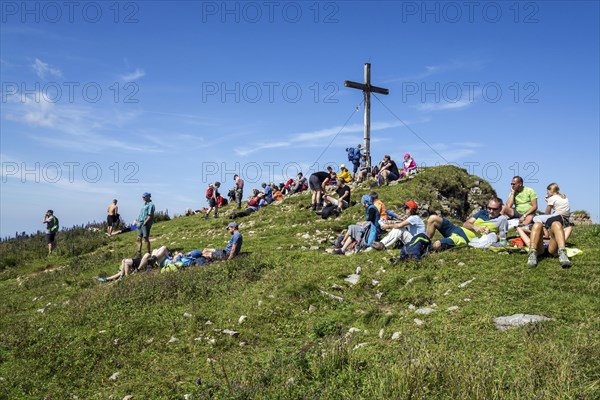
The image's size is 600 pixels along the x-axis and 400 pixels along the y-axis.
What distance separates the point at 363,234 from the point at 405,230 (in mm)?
1640

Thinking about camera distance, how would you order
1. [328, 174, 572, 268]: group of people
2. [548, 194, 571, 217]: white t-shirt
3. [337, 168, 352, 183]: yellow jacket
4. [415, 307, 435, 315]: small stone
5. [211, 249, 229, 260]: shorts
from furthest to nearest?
[337, 168, 352, 183]: yellow jacket
[211, 249, 229, 260]: shorts
[548, 194, 571, 217]: white t-shirt
[328, 174, 572, 268]: group of people
[415, 307, 435, 315]: small stone

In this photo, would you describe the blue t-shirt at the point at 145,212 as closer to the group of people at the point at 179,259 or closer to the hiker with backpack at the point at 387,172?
the group of people at the point at 179,259

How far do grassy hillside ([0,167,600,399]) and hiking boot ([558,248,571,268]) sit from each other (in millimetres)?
200

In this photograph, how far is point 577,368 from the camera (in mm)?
6352

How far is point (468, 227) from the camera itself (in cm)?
1720

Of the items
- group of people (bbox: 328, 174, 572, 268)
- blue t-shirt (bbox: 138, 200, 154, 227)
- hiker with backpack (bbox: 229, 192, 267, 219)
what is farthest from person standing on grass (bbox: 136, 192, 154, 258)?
hiker with backpack (bbox: 229, 192, 267, 219)

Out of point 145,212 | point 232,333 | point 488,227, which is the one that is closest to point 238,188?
point 145,212

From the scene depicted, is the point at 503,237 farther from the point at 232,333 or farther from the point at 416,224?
the point at 232,333

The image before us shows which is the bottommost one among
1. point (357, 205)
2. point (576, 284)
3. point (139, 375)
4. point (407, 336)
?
point (139, 375)

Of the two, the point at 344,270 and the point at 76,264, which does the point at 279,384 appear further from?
the point at 76,264

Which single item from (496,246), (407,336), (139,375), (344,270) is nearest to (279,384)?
(407,336)

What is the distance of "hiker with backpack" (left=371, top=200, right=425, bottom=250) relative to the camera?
1445 cm

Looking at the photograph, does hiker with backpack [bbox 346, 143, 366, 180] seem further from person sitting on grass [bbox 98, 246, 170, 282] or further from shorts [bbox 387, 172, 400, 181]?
person sitting on grass [bbox 98, 246, 170, 282]

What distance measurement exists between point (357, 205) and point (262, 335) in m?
14.6
